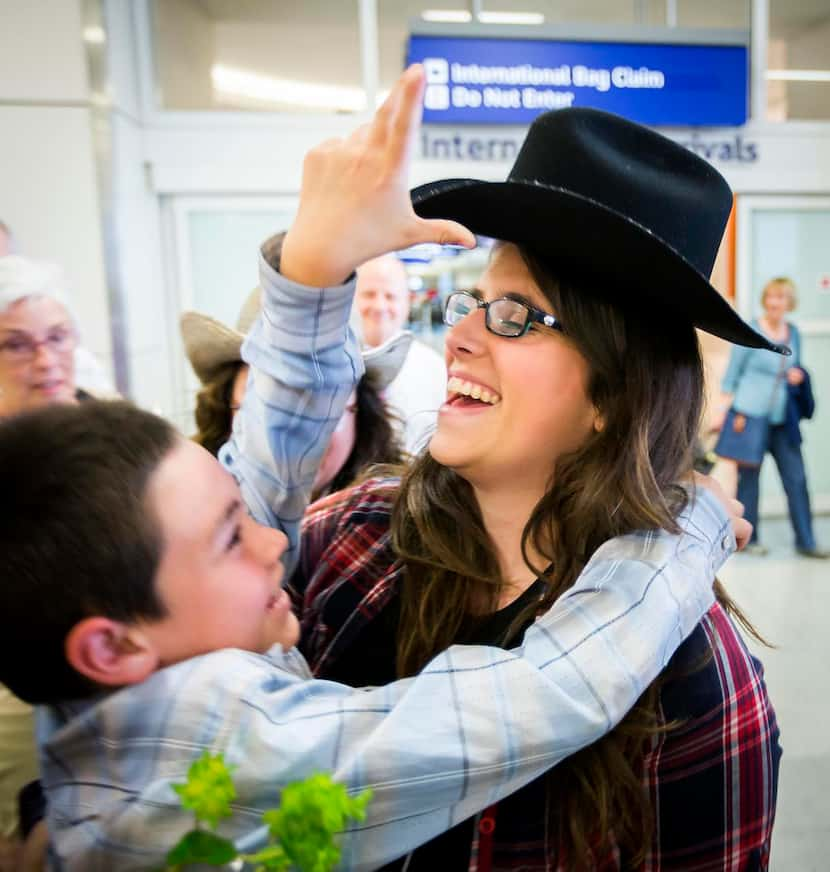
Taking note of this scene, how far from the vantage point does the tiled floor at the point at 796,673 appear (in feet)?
8.05

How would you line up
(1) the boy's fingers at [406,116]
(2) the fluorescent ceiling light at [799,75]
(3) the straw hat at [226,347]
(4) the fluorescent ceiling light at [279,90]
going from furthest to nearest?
1. (2) the fluorescent ceiling light at [799,75]
2. (4) the fluorescent ceiling light at [279,90]
3. (3) the straw hat at [226,347]
4. (1) the boy's fingers at [406,116]

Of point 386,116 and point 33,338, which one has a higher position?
point 386,116

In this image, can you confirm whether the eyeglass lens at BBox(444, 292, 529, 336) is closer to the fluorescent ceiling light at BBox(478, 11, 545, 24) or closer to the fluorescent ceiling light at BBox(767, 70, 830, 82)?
the fluorescent ceiling light at BBox(478, 11, 545, 24)

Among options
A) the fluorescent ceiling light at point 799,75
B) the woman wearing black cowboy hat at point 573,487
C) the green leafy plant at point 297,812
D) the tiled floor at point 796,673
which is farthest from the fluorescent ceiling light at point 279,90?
the green leafy plant at point 297,812

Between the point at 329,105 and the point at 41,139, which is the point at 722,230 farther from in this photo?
the point at 329,105

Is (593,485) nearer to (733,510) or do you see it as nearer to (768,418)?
(733,510)

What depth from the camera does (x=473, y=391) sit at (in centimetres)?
120

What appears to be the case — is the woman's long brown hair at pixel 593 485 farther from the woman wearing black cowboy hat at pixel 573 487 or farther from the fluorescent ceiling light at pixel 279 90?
the fluorescent ceiling light at pixel 279 90

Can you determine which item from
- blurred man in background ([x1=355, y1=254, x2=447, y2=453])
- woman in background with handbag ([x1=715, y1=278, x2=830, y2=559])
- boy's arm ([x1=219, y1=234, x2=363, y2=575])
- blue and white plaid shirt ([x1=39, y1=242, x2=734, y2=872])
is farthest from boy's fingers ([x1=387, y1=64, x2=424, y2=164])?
woman in background with handbag ([x1=715, y1=278, x2=830, y2=559])

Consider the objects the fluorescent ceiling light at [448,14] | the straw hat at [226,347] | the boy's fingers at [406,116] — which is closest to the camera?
the boy's fingers at [406,116]

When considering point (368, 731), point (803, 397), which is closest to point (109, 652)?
point (368, 731)

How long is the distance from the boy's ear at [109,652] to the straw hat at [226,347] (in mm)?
1264

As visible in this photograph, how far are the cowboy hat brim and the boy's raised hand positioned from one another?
228 millimetres

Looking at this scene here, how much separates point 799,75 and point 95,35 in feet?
16.5
